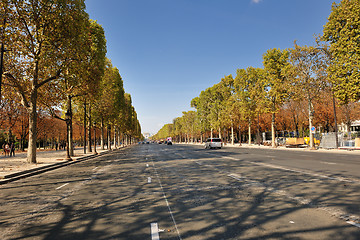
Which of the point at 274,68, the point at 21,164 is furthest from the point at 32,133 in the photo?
the point at 274,68

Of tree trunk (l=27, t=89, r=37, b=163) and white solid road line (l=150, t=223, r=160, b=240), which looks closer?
white solid road line (l=150, t=223, r=160, b=240)

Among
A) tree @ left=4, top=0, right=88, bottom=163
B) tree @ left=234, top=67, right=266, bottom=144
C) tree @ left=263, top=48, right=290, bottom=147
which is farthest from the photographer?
tree @ left=234, top=67, right=266, bottom=144

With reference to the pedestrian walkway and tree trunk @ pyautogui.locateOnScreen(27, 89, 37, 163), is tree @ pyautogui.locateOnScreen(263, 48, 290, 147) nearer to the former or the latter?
the pedestrian walkway

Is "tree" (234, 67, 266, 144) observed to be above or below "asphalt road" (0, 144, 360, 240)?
above

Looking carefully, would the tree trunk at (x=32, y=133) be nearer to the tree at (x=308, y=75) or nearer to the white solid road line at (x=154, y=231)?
the white solid road line at (x=154, y=231)

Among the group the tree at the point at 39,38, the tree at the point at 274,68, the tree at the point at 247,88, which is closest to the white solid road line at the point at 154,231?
the tree at the point at 39,38

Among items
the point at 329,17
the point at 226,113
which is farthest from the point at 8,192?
the point at 226,113

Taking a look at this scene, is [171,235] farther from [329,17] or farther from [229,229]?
[329,17]

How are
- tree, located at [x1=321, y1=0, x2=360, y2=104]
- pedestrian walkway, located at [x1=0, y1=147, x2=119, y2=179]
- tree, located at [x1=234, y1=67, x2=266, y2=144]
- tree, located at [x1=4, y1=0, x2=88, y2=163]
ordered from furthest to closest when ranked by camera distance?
tree, located at [x1=234, y1=67, x2=266, y2=144], tree, located at [x1=321, y1=0, x2=360, y2=104], tree, located at [x1=4, y1=0, x2=88, y2=163], pedestrian walkway, located at [x1=0, y1=147, x2=119, y2=179]

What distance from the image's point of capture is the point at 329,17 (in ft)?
96.6

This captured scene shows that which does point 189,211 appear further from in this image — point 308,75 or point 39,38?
point 308,75

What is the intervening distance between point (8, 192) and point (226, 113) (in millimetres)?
51288

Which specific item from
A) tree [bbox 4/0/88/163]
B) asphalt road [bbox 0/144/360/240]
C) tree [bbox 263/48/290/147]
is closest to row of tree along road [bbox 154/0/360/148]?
tree [bbox 263/48/290/147]

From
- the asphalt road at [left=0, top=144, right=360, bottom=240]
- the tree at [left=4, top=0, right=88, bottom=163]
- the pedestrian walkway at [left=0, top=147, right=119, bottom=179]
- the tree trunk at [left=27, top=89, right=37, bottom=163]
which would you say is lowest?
the pedestrian walkway at [left=0, top=147, right=119, bottom=179]
